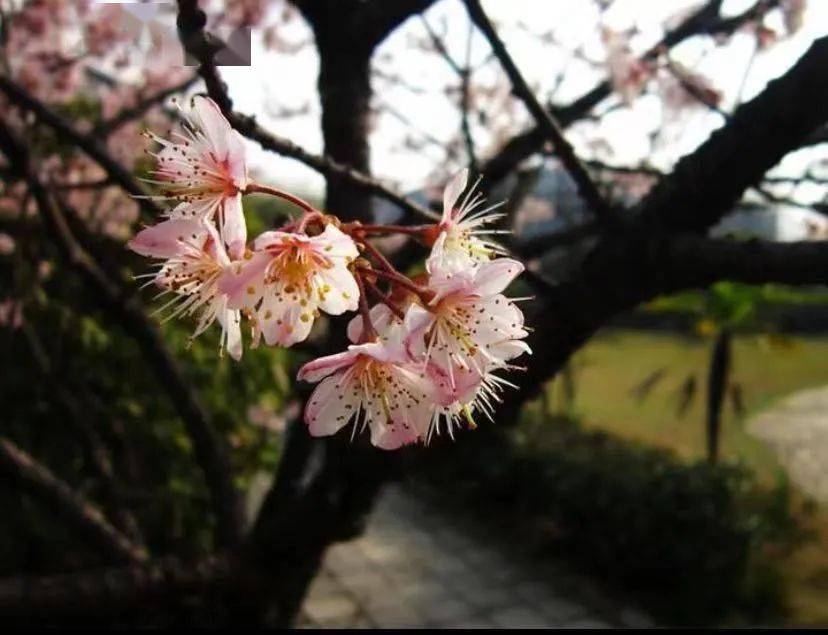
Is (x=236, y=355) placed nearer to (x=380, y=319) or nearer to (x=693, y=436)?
(x=380, y=319)

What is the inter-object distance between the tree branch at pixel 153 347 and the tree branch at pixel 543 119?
45.2 inches

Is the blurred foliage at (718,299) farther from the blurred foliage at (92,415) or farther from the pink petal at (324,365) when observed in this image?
the pink petal at (324,365)

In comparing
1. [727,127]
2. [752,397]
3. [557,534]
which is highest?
[727,127]

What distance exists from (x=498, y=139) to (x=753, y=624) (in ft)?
10.3

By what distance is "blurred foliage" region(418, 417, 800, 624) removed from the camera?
3721 mm

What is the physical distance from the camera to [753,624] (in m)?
3.53

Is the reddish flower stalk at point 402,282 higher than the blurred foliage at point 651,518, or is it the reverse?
the reddish flower stalk at point 402,282

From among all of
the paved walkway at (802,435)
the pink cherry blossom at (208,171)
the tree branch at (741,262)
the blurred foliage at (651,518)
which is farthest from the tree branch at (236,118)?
the paved walkway at (802,435)

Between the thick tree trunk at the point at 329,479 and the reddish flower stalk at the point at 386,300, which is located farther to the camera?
the thick tree trunk at the point at 329,479

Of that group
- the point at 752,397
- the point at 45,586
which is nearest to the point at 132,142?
the point at 45,586

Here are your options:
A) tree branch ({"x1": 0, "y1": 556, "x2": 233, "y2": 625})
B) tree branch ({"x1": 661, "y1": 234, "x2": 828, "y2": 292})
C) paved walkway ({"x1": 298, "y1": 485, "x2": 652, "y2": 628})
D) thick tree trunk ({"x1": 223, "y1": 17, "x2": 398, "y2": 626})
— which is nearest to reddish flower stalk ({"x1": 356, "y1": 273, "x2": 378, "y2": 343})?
tree branch ({"x1": 661, "y1": 234, "x2": 828, "y2": 292})

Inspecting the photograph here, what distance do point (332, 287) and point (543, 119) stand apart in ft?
2.16

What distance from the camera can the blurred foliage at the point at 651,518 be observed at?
3.72 m

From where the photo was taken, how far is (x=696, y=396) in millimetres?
7711
